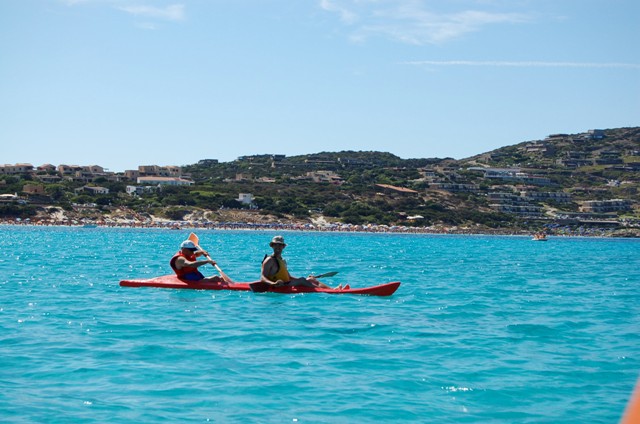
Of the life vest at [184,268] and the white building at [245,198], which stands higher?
the white building at [245,198]

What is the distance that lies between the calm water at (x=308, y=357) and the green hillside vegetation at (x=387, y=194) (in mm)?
101716

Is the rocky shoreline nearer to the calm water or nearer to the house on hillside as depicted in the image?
the house on hillside

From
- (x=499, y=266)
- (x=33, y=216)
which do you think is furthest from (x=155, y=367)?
(x=33, y=216)

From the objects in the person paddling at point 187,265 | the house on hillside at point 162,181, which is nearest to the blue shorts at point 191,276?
the person paddling at point 187,265

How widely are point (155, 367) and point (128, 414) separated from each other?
2.31 metres

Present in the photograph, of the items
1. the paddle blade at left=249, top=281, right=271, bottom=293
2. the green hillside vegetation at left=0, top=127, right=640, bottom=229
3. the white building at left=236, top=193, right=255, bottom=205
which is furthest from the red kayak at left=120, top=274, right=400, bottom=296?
the white building at left=236, top=193, right=255, bottom=205

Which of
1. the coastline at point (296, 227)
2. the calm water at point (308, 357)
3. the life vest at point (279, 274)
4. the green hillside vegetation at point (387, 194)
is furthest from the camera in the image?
the green hillside vegetation at point (387, 194)

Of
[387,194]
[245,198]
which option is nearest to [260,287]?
[245,198]

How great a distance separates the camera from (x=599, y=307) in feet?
67.8

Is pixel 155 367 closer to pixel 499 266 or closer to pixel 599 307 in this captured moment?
pixel 599 307

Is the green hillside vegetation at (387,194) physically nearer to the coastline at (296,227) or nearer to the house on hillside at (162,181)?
the house on hillside at (162,181)

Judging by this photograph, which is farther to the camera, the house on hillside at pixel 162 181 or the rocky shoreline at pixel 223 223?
the house on hillside at pixel 162 181

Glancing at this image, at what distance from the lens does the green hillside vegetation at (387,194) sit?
125 metres

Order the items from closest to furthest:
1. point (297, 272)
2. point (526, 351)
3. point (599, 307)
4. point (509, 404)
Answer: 1. point (509, 404)
2. point (526, 351)
3. point (599, 307)
4. point (297, 272)
